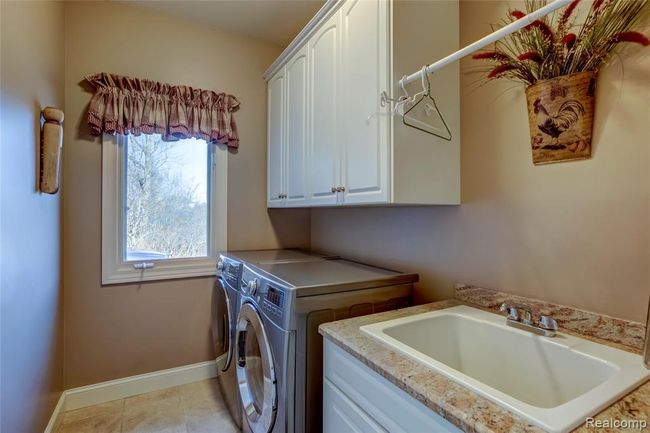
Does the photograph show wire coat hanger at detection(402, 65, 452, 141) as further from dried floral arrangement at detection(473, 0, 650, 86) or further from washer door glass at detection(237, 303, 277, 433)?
washer door glass at detection(237, 303, 277, 433)

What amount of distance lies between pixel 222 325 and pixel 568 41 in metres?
2.24

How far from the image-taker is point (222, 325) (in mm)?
2084

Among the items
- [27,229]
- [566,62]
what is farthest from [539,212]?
[27,229]

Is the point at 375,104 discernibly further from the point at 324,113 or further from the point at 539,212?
the point at 539,212

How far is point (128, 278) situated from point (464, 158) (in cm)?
226

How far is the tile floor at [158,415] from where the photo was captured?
6.05ft

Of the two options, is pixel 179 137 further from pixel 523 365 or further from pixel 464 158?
pixel 523 365

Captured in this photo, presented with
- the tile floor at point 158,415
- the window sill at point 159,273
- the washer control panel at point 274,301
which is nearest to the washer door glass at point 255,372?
the washer control panel at point 274,301

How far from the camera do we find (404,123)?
1339 mm

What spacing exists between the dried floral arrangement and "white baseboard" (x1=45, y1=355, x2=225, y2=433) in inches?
104

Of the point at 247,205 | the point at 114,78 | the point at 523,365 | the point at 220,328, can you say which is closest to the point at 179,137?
the point at 114,78

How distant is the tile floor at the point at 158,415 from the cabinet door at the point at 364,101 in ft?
5.21

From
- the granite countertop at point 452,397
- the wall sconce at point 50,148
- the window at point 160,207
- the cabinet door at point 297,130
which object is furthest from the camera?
the window at point 160,207

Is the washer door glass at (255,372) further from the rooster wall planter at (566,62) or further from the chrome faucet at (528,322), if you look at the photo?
the rooster wall planter at (566,62)
